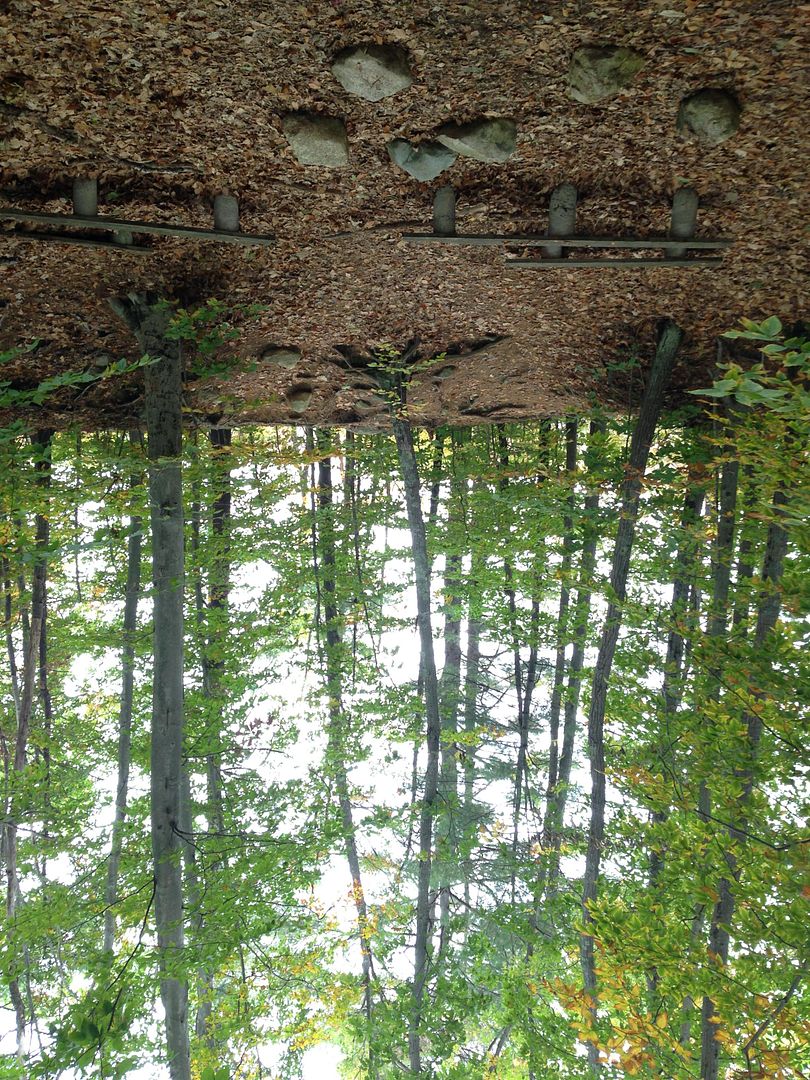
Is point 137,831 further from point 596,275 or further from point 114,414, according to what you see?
point 596,275

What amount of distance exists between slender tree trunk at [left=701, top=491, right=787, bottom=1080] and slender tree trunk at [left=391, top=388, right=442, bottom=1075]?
7.20ft

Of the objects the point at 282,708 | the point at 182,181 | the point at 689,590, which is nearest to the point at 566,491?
the point at 689,590

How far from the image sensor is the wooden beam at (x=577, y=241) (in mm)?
3070

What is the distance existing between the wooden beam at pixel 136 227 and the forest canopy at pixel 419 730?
0.51 metres

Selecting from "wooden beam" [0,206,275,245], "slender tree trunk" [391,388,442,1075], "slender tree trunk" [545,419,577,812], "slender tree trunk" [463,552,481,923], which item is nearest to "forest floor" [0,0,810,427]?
"wooden beam" [0,206,275,245]

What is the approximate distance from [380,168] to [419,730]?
5.62 metres

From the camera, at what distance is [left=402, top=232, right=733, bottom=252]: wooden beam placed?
10.1 feet

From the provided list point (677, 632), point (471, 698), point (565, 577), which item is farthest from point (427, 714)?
point (471, 698)

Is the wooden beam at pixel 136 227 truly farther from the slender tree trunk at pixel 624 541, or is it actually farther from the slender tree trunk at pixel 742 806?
the slender tree trunk at pixel 742 806

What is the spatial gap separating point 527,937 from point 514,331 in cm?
514

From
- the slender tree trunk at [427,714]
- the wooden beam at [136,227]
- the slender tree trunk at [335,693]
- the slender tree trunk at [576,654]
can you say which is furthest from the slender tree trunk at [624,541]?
the slender tree trunk at [335,693]

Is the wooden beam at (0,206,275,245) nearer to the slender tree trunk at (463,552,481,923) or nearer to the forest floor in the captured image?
the forest floor

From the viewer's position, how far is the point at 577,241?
3117 millimetres

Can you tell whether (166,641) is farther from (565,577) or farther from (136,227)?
(565,577)
